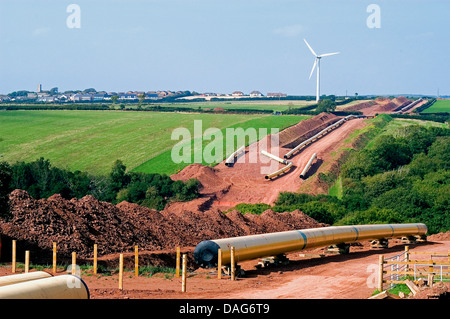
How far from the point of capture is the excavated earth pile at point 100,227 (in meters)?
37.1

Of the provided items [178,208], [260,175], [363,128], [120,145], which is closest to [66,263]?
[178,208]

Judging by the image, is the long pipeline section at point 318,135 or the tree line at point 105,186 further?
the long pipeline section at point 318,135

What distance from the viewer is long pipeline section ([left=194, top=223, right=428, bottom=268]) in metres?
32.8

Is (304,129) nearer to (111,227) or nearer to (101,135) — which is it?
(101,135)

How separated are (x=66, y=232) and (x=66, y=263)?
3892 mm

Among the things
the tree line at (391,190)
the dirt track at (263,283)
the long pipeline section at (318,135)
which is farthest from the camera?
the long pipeline section at (318,135)

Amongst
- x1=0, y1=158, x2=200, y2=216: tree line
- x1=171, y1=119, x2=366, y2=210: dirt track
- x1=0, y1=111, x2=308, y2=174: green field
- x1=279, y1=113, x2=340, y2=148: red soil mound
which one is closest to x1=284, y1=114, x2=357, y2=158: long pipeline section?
x1=171, y1=119, x2=366, y2=210: dirt track

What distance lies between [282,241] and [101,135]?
92329 millimetres

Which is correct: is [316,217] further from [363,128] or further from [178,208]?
[363,128]

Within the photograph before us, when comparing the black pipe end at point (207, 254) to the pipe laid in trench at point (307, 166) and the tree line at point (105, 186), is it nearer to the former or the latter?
the tree line at point (105, 186)

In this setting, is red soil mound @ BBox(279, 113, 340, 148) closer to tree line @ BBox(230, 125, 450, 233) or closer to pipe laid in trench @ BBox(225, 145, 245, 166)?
pipe laid in trench @ BBox(225, 145, 245, 166)

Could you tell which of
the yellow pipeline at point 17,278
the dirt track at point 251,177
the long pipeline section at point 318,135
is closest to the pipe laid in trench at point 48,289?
A: the yellow pipeline at point 17,278

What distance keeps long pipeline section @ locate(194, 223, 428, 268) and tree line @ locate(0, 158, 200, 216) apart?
34.1 metres

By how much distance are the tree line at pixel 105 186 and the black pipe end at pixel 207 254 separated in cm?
4238
